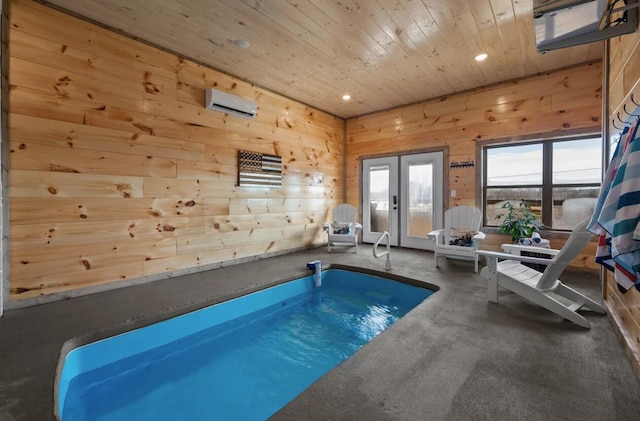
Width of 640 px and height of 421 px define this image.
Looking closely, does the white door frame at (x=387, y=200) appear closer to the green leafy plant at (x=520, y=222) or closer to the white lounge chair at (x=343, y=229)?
the white lounge chair at (x=343, y=229)

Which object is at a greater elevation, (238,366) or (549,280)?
(549,280)

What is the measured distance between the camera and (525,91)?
159 inches

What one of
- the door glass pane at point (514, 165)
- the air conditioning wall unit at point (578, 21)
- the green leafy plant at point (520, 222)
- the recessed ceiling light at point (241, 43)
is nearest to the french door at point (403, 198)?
the door glass pane at point (514, 165)

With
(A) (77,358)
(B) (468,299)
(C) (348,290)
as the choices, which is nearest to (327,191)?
(C) (348,290)

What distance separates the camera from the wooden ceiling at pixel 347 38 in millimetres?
2580

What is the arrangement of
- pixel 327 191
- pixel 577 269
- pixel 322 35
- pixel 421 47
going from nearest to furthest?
1. pixel 322 35
2. pixel 421 47
3. pixel 577 269
4. pixel 327 191

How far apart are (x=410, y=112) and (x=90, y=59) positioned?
4.50m

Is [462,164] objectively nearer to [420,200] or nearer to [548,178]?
[420,200]

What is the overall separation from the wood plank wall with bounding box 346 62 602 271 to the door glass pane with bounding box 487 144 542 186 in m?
0.20

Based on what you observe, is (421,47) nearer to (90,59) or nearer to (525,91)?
(525,91)

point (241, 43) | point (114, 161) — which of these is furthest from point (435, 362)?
point (241, 43)

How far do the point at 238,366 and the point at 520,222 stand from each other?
384 cm

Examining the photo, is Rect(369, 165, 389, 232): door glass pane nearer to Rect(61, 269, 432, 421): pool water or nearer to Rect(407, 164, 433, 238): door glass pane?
Rect(407, 164, 433, 238): door glass pane

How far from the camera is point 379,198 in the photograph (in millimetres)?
5621
